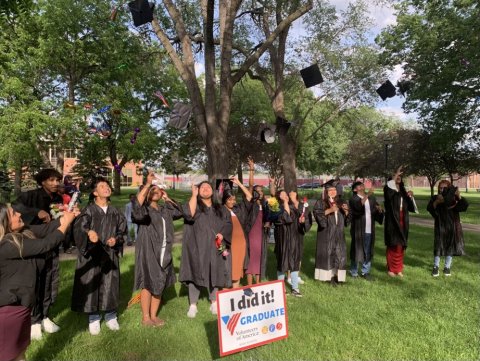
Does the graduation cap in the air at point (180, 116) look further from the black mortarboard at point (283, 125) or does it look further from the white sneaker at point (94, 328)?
the black mortarboard at point (283, 125)

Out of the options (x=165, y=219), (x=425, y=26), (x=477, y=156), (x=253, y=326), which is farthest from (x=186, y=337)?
(x=477, y=156)

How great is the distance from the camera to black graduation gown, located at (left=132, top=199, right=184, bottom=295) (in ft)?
15.9

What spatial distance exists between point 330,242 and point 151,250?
333 cm

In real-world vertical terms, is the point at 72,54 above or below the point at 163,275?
above

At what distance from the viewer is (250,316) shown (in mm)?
3725

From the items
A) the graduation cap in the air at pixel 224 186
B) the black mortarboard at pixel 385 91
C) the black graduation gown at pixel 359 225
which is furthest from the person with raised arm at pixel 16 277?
the black mortarboard at pixel 385 91

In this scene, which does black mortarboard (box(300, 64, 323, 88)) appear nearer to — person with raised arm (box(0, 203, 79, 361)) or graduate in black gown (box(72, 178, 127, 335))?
graduate in black gown (box(72, 178, 127, 335))

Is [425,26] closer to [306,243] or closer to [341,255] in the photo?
[306,243]

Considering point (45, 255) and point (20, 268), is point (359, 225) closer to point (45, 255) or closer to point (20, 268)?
point (45, 255)

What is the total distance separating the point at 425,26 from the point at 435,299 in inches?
751

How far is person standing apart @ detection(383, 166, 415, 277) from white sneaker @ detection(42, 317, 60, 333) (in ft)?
20.0

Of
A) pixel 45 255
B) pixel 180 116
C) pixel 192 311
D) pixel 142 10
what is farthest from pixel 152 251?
pixel 142 10

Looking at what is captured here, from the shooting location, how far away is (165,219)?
5082 mm

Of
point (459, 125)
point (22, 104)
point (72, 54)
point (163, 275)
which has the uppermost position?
point (72, 54)
